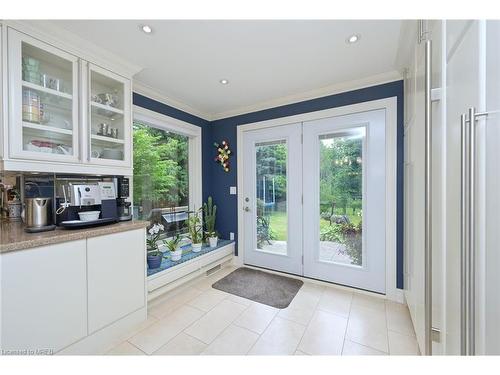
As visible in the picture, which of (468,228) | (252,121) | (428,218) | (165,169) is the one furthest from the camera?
(252,121)

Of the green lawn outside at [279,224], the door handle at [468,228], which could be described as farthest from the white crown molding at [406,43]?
the green lawn outside at [279,224]

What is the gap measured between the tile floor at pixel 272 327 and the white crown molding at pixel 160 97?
2.26 m

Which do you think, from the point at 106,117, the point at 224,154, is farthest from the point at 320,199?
the point at 106,117

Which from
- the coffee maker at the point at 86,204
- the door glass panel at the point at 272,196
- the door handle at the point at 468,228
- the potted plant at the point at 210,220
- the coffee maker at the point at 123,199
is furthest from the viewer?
the potted plant at the point at 210,220

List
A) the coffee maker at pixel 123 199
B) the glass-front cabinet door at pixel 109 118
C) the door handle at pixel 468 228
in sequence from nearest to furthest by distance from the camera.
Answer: the door handle at pixel 468 228 < the glass-front cabinet door at pixel 109 118 < the coffee maker at pixel 123 199

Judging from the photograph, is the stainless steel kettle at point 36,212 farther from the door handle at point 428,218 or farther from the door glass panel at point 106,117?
the door handle at point 428,218

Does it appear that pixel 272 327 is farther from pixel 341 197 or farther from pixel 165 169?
pixel 165 169

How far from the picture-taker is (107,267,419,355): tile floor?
58.6 inches

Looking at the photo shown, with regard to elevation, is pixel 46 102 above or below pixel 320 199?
above

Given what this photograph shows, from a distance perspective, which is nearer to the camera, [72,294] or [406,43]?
[72,294]

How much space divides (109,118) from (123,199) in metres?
0.76

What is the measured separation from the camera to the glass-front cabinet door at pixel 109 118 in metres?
1.74

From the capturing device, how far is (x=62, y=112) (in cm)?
159
